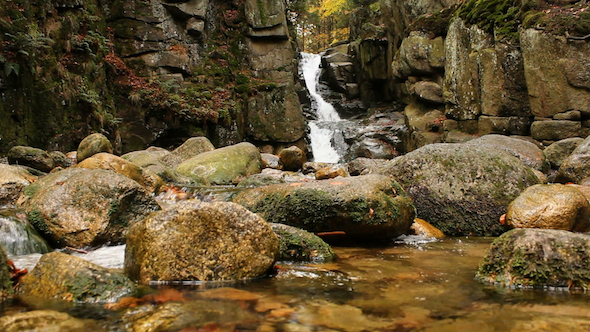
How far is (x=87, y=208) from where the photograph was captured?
187 inches

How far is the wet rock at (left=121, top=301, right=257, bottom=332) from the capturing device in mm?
2473

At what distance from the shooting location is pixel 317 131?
20156 mm

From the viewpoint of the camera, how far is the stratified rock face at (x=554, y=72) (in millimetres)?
11875

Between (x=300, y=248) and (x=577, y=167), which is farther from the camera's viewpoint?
(x=577, y=167)

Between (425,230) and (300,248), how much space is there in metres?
2.22

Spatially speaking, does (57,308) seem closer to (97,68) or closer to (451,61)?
(97,68)

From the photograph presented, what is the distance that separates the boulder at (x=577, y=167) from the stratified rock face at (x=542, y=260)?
5.21 meters

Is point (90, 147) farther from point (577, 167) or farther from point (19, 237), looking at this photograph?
point (577, 167)

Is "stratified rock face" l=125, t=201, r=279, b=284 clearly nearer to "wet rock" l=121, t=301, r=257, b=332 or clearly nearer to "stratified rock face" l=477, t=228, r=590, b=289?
"wet rock" l=121, t=301, r=257, b=332

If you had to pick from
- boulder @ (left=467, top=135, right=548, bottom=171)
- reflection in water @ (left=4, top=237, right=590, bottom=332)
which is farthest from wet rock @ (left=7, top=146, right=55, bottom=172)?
boulder @ (left=467, top=135, right=548, bottom=171)

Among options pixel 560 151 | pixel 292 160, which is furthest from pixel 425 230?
pixel 292 160

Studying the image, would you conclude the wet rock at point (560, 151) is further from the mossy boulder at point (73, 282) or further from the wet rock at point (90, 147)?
the wet rock at point (90, 147)

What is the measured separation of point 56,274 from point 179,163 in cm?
872

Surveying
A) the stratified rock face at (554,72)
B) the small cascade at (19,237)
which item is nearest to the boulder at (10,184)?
the small cascade at (19,237)
